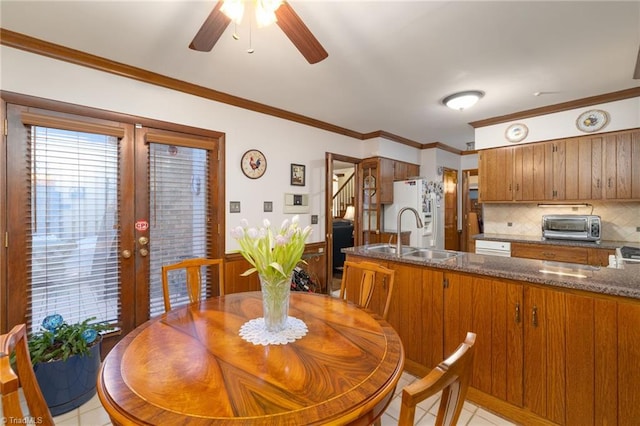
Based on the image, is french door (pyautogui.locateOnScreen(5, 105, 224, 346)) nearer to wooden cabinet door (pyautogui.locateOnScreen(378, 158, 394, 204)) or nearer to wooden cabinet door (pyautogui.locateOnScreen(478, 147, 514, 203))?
wooden cabinet door (pyautogui.locateOnScreen(378, 158, 394, 204))

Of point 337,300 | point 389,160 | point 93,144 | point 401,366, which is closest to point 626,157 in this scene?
point 389,160

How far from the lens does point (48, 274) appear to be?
2.23 metres

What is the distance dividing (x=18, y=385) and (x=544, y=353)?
7.47 ft

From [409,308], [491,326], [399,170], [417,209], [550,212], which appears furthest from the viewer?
[399,170]

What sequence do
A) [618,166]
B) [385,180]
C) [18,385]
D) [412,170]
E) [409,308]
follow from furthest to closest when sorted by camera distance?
[412,170], [385,180], [618,166], [409,308], [18,385]

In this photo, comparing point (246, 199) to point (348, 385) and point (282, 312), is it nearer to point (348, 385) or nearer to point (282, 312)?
point (282, 312)

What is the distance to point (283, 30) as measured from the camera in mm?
1534

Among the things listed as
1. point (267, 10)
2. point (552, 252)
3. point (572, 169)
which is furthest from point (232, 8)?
point (572, 169)

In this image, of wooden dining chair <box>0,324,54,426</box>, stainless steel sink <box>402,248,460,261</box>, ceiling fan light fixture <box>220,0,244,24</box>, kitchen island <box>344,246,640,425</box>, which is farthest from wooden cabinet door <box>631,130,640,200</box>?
wooden dining chair <box>0,324,54,426</box>

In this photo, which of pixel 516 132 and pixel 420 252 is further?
pixel 516 132

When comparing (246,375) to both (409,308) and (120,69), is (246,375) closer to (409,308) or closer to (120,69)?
(409,308)

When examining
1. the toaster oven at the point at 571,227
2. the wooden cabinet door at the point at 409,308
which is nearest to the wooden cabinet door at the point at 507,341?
the wooden cabinet door at the point at 409,308

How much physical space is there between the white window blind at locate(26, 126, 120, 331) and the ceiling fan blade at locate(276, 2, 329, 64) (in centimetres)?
191

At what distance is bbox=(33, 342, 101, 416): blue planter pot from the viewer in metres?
1.83
